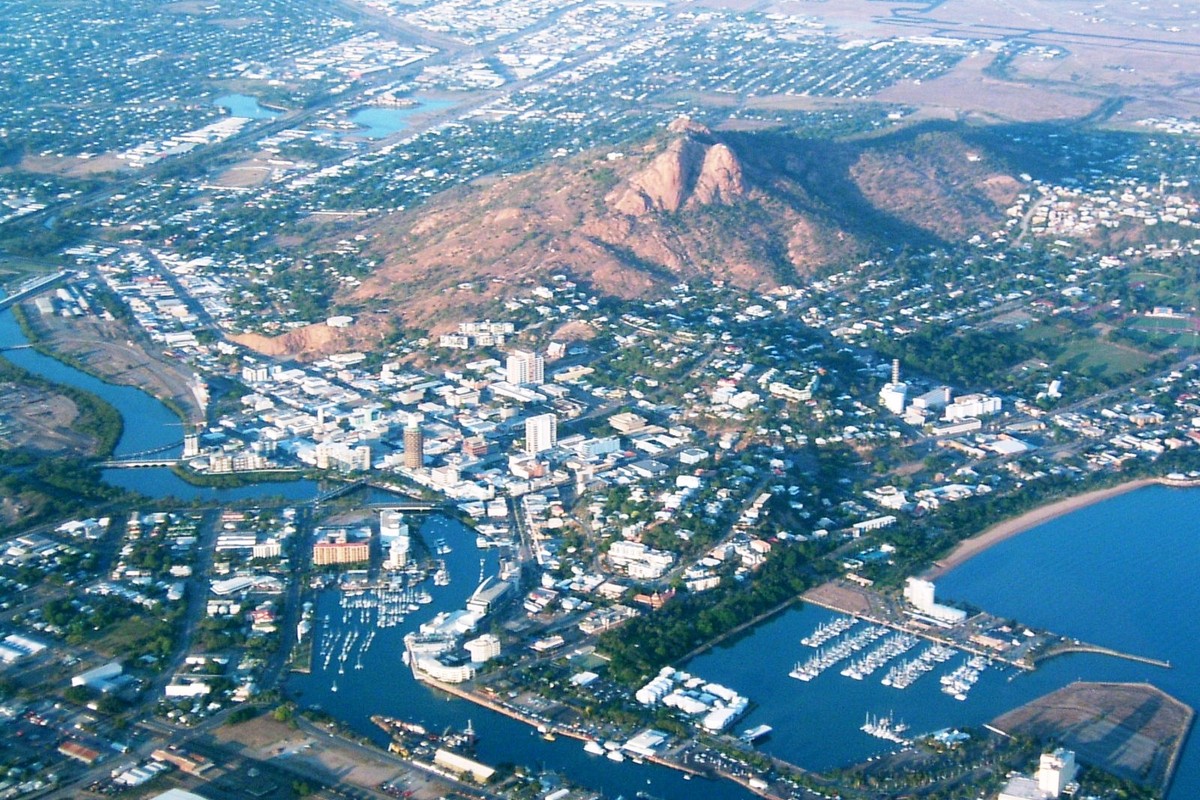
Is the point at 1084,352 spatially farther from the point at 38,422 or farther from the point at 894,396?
the point at 38,422

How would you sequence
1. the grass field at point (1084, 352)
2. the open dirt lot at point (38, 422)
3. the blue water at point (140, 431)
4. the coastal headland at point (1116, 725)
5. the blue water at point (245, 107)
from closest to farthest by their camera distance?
1. the coastal headland at point (1116, 725)
2. the blue water at point (140, 431)
3. the open dirt lot at point (38, 422)
4. the grass field at point (1084, 352)
5. the blue water at point (245, 107)

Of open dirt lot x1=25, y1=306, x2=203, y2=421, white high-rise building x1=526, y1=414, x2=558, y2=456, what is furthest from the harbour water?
open dirt lot x1=25, y1=306, x2=203, y2=421

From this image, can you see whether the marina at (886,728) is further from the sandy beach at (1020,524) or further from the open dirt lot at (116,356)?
the open dirt lot at (116,356)

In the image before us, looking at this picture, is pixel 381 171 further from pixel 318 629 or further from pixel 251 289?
pixel 318 629

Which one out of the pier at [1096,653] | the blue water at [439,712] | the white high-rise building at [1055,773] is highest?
the white high-rise building at [1055,773]

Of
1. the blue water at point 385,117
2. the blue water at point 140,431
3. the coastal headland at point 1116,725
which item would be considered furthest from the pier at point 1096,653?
the blue water at point 385,117

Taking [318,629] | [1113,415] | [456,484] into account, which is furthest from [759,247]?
[318,629]
